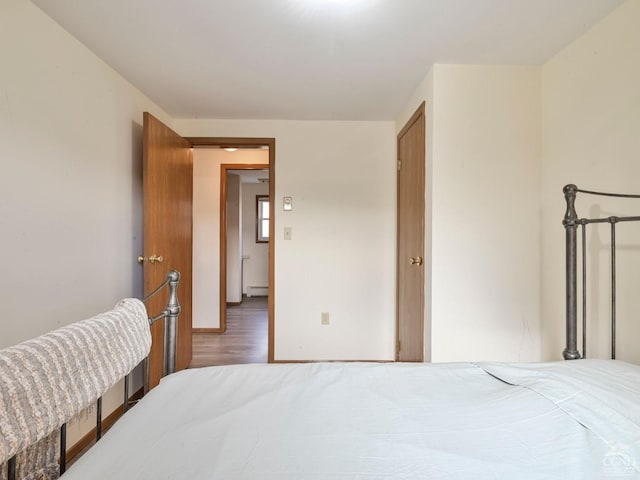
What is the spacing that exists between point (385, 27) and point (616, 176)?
1.24 metres

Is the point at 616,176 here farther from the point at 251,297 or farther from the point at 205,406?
the point at 251,297

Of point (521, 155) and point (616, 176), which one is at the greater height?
point (521, 155)

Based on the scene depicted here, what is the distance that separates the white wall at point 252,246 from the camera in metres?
5.79

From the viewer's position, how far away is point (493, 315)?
72.6 inches

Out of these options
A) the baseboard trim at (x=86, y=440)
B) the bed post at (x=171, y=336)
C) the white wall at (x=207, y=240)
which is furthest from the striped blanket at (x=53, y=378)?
the white wall at (x=207, y=240)

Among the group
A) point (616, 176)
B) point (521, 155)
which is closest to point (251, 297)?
point (521, 155)

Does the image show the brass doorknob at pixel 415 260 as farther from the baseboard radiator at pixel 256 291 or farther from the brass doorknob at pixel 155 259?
the baseboard radiator at pixel 256 291

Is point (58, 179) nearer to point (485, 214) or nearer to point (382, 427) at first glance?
point (382, 427)

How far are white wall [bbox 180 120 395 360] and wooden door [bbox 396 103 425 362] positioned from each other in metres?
0.19

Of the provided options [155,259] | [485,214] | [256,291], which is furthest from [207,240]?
[485,214]

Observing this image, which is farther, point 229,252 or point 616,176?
point 229,252

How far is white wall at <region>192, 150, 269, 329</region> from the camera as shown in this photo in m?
3.62

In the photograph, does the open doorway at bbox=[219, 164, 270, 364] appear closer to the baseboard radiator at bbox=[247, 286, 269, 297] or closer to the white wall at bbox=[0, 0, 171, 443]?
the baseboard radiator at bbox=[247, 286, 269, 297]

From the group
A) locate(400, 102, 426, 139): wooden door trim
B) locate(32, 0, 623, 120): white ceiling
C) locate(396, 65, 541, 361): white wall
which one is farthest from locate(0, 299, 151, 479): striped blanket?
locate(400, 102, 426, 139): wooden door trim
